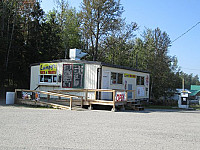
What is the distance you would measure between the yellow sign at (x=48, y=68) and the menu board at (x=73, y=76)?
1.00 meters

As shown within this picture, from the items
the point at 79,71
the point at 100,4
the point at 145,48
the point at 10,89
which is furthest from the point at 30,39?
the point at 145,48

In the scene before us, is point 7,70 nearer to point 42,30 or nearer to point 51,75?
point 42,30

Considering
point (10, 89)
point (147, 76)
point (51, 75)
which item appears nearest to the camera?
point (51, 75)

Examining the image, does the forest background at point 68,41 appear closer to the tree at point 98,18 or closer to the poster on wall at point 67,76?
the tree at point 98,18

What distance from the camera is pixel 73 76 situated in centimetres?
1695

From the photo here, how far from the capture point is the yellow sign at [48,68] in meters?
17.8

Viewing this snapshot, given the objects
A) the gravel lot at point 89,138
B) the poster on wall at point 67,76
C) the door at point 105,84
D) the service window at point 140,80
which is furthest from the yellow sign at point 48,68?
the gravel lot at point 89,138

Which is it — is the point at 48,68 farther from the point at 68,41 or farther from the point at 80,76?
the point at 68,41

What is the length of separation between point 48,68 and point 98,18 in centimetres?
1301

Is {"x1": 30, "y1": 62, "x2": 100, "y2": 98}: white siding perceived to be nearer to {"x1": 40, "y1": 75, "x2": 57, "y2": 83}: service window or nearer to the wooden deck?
{"x1": 40, "y1": 75, "x2": 57, "y2": 83}: service window

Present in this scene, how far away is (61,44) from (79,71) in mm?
17290

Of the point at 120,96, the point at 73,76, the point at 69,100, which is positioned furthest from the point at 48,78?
the point at 120,96

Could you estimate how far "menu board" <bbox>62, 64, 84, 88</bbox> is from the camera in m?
16.7

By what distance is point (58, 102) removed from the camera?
16.5 m
